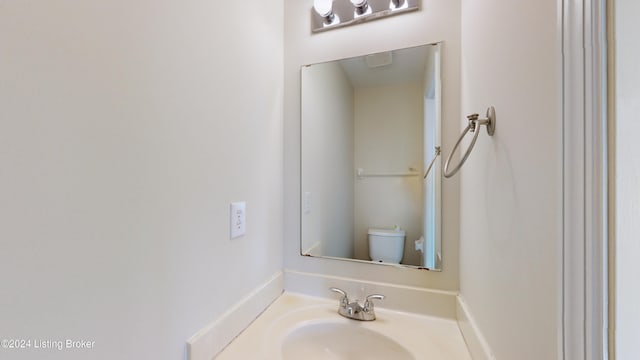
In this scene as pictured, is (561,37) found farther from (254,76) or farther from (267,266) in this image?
(267,266)

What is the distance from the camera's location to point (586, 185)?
343mm

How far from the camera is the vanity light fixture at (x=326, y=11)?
3.86 feet

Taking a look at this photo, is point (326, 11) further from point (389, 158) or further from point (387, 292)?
point (387, 292)

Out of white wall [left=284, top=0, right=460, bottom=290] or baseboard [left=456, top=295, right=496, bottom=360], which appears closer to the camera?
baseboard [left=456, top=295, right=496, bottom=360]

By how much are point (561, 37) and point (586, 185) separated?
214mm

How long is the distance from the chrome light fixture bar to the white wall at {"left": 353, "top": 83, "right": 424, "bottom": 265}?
30 cm

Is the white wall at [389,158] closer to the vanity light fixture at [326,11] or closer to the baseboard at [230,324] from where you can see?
the vanity light fixture at [326,11]

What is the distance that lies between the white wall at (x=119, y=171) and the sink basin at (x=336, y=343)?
0.28 m

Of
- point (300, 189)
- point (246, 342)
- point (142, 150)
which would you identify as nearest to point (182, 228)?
point (142, 150)

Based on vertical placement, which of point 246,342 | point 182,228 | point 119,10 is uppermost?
point 119,10
